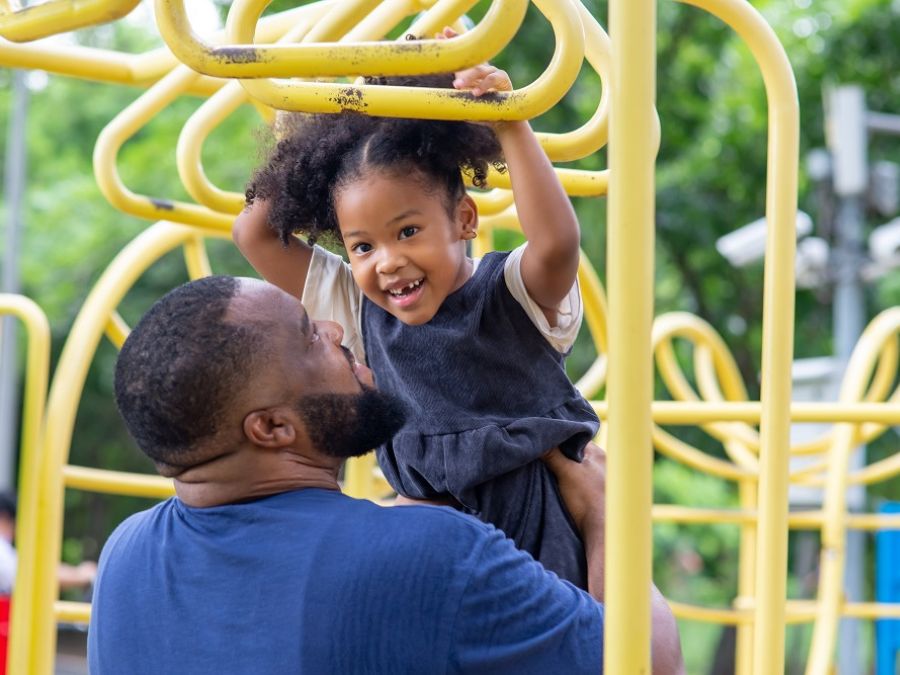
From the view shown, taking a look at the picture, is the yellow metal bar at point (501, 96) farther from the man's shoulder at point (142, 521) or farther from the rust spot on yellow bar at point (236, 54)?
the man's shoulder at point (142, 521)

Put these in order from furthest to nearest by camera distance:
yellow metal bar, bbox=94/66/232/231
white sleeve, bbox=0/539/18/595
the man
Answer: white sleeve, bbox=0/539/18/595
yellow metal bar, bbox=94/66/232/231
the man

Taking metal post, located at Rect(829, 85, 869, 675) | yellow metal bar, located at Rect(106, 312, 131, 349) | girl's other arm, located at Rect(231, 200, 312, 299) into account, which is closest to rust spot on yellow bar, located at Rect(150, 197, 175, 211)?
girl's other arm, located at Rect(231, 200, 312, 299)

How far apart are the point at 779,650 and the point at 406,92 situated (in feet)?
2.65

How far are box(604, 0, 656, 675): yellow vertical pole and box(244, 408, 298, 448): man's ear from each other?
514 mm

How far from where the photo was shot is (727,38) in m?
9.95

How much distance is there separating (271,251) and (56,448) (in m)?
0.97

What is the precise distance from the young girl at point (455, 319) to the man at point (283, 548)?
0.12 meters

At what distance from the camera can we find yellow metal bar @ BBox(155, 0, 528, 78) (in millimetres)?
1344

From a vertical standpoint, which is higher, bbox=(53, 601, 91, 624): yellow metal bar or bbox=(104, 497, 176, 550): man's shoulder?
bbox=(104, 497, 176, 550): man's shoulder

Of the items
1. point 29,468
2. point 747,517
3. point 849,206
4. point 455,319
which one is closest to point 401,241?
point 455,319

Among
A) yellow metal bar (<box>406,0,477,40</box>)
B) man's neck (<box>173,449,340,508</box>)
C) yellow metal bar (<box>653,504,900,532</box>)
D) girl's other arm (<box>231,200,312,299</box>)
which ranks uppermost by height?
yellow metal bar (<box>406,0,477,40</box>)

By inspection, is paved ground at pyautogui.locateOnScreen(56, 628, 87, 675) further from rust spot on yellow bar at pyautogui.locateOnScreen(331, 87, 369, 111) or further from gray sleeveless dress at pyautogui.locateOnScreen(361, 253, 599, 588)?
rust spot on yellow bar at pyautogui.locateOnScreen(331, 87, 369, 111)

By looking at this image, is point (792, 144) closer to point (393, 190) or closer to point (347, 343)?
point (393, 190)

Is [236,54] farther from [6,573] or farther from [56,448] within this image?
[6,573]
